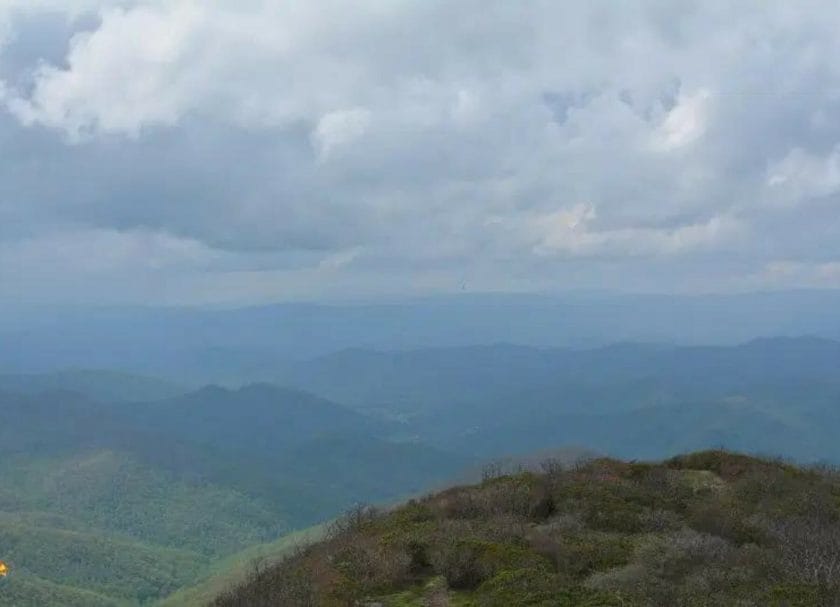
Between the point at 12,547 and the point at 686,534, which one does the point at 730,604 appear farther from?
the point at 12,547

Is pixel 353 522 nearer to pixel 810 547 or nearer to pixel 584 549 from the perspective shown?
pixel 584 549

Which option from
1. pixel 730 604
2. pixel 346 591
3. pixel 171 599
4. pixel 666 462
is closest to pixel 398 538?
pixel 346 591

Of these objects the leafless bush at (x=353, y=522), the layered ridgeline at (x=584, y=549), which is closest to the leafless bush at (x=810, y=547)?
the layered ridgeline at (x=584, y=549)

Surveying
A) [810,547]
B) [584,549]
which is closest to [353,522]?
[584,549]

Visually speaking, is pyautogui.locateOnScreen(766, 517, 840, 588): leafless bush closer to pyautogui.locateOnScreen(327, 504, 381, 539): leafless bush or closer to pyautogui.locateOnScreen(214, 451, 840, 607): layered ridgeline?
pyautogui.locateOnScreen(214, 451, 840, 607): layered ridgeline

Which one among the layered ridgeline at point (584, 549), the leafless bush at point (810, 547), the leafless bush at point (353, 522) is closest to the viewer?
the leafless bush at point (810, 547)

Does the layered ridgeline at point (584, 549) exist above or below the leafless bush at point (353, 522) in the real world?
above

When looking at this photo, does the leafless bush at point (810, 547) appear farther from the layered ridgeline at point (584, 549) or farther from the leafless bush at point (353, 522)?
the leafless bush at point (353, 522)

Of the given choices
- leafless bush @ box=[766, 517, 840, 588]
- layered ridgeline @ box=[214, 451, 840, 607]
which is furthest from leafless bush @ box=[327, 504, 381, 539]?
leafless bush @ box=[766, 517, 840, 588]
